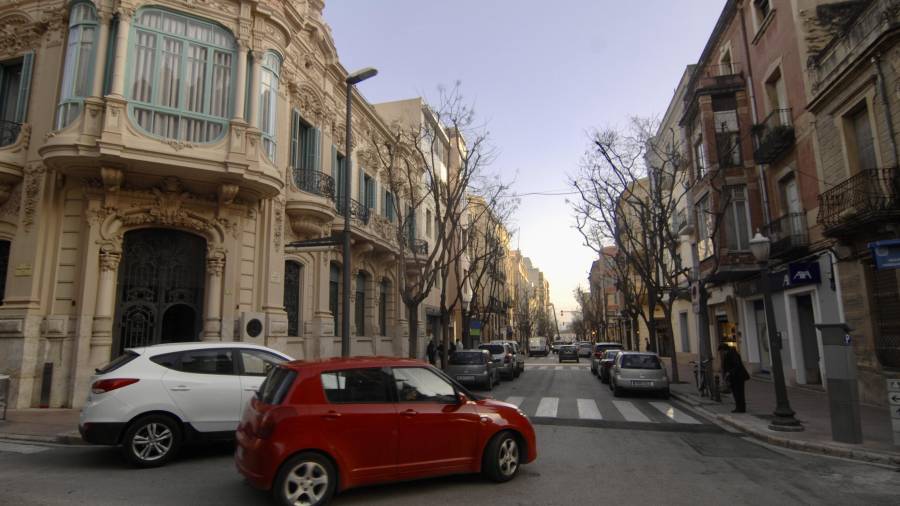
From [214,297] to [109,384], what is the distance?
726 cm

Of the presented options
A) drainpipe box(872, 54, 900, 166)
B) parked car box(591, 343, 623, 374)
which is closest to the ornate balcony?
drainpipe box(872, 54, 900, 166)

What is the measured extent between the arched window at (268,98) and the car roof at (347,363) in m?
10.7

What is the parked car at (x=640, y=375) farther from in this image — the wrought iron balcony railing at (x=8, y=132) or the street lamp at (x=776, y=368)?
the wrought iron balcony railing at (x=8, y=132)

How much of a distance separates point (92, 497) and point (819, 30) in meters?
20.8

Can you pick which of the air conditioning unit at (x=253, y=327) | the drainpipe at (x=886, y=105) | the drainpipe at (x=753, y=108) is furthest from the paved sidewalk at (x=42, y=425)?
the drainpipe at (x=753, y=108)

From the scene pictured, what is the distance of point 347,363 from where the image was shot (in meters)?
5.91

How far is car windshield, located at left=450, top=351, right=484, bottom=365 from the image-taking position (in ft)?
61.7

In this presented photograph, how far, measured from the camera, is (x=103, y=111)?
1289 centimetres

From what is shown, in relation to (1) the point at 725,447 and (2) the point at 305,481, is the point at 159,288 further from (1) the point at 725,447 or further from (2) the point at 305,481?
(1) the point at 725,447

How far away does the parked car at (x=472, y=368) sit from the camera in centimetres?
1845

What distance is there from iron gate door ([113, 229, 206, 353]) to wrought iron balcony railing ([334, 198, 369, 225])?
5983 millimetres

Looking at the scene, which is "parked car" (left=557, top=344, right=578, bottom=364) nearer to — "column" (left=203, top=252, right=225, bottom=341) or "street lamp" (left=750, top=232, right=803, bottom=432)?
"street lamp" (left=750, top=232, right=803, bottom=432)

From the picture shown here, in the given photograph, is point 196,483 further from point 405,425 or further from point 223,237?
point 223,237

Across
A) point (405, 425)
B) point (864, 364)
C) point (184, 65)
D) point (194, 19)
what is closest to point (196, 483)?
point (405, 425)
